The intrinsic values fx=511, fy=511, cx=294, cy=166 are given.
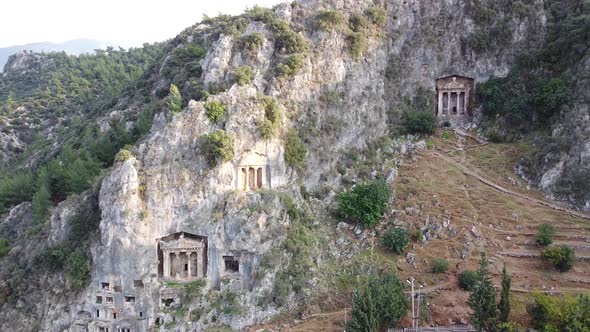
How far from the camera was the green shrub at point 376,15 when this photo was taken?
50.3 meters

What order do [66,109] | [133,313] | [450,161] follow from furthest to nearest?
[66,109], [450,161], [133,313]

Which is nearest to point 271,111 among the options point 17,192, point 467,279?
point 467,279

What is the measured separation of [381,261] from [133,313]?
18.4 m

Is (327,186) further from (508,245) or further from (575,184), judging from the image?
(575,184)

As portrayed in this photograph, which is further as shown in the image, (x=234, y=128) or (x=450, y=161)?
(x=450, y=161)

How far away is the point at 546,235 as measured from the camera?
37.8 m

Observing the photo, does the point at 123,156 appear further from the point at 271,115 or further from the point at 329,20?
the point at 329,20

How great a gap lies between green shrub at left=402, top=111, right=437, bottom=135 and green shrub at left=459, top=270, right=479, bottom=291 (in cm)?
1782

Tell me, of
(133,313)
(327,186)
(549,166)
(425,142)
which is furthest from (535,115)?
(133,313)

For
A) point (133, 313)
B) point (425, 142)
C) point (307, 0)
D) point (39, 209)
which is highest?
point (307, 0)

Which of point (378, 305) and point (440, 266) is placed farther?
point (440, 266)

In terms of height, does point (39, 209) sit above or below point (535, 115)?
below

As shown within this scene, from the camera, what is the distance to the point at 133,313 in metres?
36.2

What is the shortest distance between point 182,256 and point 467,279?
20.4 metres
